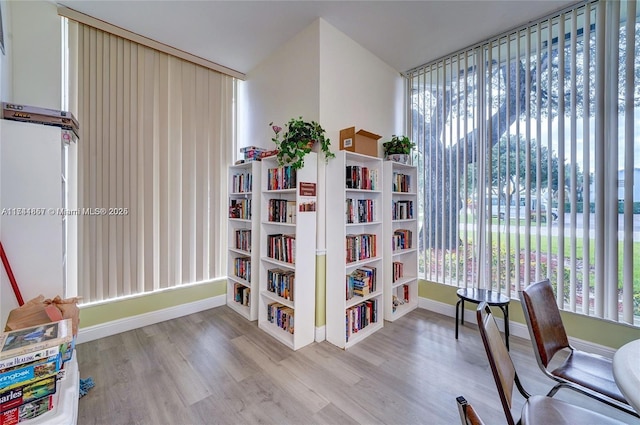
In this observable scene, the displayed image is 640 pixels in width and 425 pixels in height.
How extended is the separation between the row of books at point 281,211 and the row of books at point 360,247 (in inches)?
24.2

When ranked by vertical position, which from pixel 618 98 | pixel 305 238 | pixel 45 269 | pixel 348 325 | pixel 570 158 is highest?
pixel 618 98

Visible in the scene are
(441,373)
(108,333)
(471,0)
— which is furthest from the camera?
(108,333)

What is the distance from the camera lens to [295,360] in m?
2.23

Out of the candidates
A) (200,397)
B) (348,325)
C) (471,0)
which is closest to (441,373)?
(348,325)

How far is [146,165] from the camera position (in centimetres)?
292

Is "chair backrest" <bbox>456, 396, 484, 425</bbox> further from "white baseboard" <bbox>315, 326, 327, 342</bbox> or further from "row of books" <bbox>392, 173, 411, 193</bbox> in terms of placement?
"row of books" <bbox>392, 173, 411, 193</bbox>

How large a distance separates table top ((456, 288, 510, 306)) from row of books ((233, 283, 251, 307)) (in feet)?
7.89

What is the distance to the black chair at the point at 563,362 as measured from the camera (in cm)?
126

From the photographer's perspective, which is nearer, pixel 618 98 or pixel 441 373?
pixel 441 373

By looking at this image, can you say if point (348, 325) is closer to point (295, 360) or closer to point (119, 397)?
Result: point (295, 360)

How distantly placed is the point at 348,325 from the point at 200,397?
1.31m

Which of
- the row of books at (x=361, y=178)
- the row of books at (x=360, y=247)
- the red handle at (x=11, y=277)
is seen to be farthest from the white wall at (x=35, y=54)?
the row of books at (x=360, y=247)

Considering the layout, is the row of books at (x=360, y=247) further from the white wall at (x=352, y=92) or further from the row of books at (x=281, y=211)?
the row of books at (x=281, y=211)

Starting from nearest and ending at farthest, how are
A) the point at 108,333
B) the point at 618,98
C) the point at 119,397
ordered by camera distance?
1. the point at 119,397
2. the point at 618,98
3. the point at 108,333
